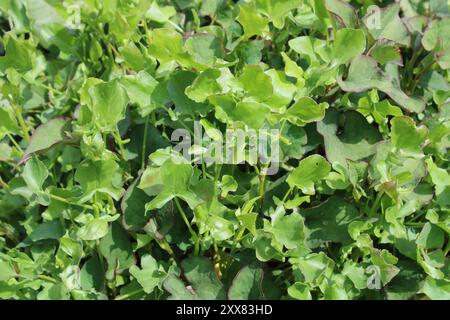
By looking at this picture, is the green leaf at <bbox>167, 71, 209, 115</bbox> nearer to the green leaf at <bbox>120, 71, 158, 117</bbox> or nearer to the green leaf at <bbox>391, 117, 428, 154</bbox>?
the green leaf at <bbox>120, 71, 158, 117</bbox>

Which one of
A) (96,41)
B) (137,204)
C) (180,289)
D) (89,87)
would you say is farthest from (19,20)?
(180,289)

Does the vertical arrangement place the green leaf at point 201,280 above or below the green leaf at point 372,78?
below

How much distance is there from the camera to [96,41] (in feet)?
4.47

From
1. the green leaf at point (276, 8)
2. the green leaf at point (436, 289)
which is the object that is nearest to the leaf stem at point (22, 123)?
the green leaf at point (276, 8)

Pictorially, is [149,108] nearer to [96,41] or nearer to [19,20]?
[96,41]

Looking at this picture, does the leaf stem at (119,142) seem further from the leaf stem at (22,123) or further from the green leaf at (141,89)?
the leaf stem at (22,123)

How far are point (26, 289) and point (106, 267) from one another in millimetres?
171

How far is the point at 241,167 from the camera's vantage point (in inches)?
49.6

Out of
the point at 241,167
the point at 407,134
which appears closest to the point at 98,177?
the point at 241,167

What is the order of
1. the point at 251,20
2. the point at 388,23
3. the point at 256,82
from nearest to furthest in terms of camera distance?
the point at 256,82 → the point at 251,20 → the point at 388,23

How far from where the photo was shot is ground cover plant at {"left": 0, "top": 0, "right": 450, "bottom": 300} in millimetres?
1070

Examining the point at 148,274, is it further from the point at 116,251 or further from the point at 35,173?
the point at 35,173

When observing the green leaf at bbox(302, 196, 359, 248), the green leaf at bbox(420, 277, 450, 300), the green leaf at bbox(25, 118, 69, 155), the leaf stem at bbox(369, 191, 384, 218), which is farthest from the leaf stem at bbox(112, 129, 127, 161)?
the green leaf at bbox(420, 277, 450, 300)

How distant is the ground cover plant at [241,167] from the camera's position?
1.07m
